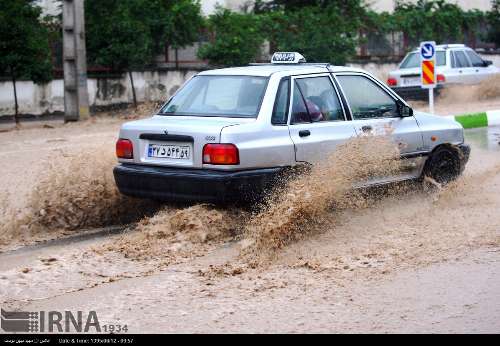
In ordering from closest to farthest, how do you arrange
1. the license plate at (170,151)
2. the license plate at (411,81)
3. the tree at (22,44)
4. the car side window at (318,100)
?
the license plate at (170,151) < the car side window at (318,100) < the tree at (22,44) < the license plate at (411,81)

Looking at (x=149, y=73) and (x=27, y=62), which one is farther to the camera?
(x=149, y=73)

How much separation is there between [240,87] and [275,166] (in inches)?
39.5

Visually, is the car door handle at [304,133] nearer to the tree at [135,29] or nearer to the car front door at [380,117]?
the car front door at [380,117]

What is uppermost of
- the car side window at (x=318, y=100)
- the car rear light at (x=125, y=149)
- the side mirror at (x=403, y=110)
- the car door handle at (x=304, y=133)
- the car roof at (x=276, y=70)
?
the car roof at (x=276, y=70)

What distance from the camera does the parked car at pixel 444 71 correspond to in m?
24.3

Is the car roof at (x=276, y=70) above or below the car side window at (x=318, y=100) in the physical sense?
above

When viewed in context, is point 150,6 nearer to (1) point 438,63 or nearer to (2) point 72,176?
(1) point 438,63

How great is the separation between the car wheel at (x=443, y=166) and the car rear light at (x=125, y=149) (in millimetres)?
3310

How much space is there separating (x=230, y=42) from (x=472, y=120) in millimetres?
11052

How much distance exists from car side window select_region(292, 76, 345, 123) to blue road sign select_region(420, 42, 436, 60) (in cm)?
827

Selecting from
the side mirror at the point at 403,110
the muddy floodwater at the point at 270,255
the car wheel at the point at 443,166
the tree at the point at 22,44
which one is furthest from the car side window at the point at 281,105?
the tree at the point at 22,44

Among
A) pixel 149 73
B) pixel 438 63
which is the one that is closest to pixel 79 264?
pixel 438 63

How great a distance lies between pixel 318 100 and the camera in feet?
29.8

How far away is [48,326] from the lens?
18.7ft
